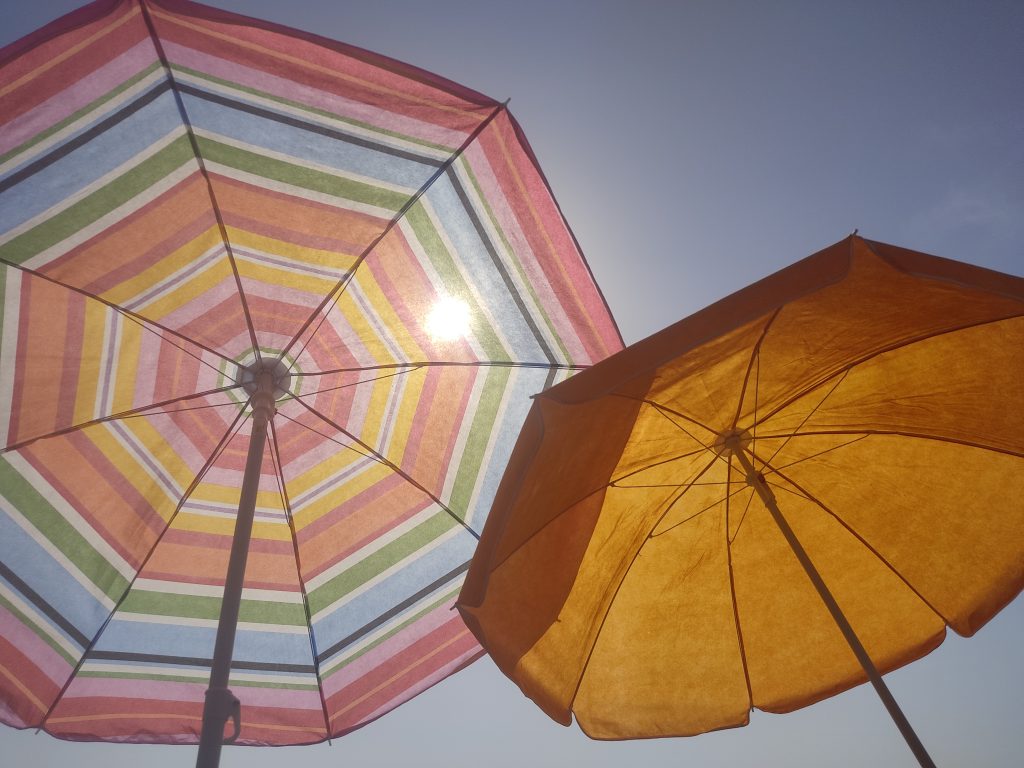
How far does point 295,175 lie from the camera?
3.05 m

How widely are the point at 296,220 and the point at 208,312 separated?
2.52 ft

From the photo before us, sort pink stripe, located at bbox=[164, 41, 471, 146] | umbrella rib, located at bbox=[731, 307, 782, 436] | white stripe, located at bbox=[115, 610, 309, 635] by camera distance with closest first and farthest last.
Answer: umbrella rib, located at bbox=[731, 307, 782, 436] → pink stripe, located at bbox=[164, 41, 471, 146] → white stripe, located at bbox=[115, 610, 309, 635]

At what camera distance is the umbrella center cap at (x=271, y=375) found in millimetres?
3604

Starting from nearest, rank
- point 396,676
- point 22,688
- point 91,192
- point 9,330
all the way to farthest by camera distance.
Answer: point 91,192, point 9,330, point 22,688, point 396,676

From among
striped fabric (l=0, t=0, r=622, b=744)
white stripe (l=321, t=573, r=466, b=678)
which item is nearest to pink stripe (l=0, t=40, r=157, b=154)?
striped fabric (l=0, t=0, r=622, b=744)

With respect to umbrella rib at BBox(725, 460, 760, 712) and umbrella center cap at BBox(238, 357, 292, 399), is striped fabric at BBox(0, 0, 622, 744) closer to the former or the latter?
umbrella center cap at BBox(238, 357, 292, 399)

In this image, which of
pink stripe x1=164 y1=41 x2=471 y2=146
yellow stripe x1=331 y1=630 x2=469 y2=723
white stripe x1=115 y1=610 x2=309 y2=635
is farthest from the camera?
yellow stripe x1=331 y1=630 x2=469 y2=723

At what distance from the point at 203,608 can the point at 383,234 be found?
230 centimetres

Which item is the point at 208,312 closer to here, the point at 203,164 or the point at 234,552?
the point at 203,164

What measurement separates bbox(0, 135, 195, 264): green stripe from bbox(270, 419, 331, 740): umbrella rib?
1.36 meters

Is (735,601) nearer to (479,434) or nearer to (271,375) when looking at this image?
(479,434)

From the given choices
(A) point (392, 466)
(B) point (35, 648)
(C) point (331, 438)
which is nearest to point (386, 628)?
(A) point (392, 466)

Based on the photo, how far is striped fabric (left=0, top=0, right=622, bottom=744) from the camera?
109 inches

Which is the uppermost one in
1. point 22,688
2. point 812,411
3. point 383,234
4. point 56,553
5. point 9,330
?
point 383,234
